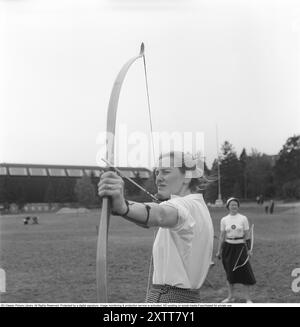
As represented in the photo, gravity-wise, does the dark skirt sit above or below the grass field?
above

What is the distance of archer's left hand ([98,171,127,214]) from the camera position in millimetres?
1410

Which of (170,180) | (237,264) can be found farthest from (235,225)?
(170,180)

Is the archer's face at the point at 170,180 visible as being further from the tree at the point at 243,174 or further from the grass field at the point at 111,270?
the tree at the point at 243,174

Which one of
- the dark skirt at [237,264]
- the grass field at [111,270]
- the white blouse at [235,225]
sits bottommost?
the grass field at [111,270]

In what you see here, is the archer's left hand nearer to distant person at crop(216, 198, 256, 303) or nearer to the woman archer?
the woman archer

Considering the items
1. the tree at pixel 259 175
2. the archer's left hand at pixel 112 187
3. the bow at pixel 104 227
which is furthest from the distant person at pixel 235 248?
the tree at pixel 259 175

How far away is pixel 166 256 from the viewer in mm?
1720

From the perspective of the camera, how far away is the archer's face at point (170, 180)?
1785 mm

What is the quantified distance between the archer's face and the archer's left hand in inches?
14.4

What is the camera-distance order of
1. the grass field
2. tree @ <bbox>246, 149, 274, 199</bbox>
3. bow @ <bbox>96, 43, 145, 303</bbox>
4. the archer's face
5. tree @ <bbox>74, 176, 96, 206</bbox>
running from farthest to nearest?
1. tree @ <bbox>74, 176, 96, 206</bbox>
2. tree @ <bbox>246, 149, 274, 199</bbox>
3. the grass field
4. the archer's face
5. bow @ <bbox>96, 43, 145, 303</bbox>

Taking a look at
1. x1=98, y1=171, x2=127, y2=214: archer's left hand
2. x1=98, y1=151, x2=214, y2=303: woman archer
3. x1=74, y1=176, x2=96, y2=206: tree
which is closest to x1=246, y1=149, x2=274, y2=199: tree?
x1=74, y1=176, x2=96, y2=206: tree

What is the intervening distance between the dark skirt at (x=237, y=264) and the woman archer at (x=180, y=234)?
2.23m

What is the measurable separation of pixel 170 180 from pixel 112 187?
412mm
